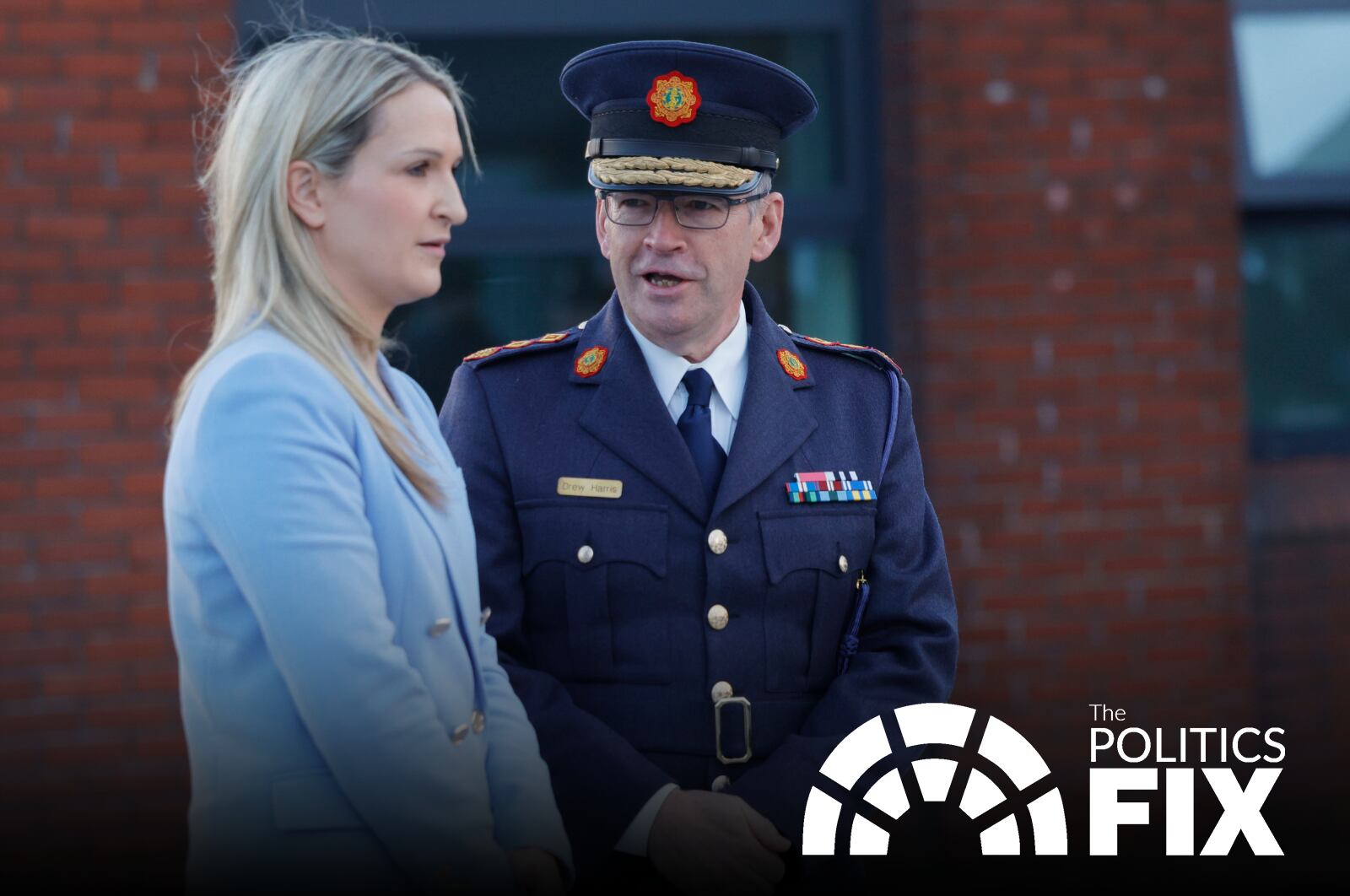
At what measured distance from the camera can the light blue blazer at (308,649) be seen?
1.53m

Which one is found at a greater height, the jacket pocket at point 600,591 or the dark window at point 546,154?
the dark window at point 546,154

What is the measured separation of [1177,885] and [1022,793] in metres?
0.80

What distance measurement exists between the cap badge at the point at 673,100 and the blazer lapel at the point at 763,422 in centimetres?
38

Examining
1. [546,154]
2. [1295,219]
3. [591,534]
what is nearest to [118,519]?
[546,154]

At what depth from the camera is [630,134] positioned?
2311 mm

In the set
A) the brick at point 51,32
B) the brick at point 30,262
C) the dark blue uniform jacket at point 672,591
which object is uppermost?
the brick at point 51,32

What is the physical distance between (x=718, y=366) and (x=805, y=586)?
1.31 ft

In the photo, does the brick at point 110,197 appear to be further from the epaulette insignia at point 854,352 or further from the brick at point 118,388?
the epaulette insignia at point 854,352

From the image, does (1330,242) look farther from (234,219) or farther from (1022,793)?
(234,219)

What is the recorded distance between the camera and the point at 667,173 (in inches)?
88.3

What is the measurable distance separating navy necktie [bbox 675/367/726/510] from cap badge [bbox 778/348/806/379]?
0.50 ft

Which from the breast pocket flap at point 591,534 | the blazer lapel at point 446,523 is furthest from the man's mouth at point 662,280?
the blazer lapel at point 446,523

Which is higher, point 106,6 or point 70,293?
point 106,6

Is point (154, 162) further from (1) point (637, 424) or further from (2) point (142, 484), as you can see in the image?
(1) point (637, 424)
